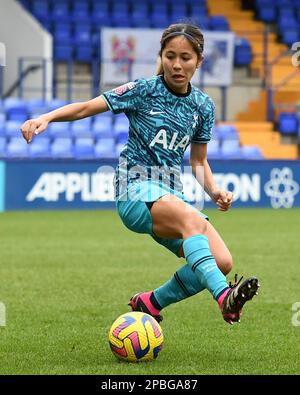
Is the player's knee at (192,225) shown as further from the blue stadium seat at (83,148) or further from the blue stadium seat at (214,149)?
the blue stadium seat at (214,149)

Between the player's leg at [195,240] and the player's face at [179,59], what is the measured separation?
732 millimetres

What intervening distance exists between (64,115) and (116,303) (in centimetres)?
283

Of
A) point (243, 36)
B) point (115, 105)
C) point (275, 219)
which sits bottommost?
point (275, 219)

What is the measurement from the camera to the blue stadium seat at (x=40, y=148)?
19.5 metres

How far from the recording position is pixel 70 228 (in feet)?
49.8

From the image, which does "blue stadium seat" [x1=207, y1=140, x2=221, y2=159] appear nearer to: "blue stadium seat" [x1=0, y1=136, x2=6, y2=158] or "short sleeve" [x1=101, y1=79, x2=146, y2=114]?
"blue stadium seat" [x1=0, y1=136, x2=6, y2=158]

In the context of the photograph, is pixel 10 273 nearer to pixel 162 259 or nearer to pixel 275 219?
pixel 162 259

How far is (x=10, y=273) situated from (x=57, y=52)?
13.9 m

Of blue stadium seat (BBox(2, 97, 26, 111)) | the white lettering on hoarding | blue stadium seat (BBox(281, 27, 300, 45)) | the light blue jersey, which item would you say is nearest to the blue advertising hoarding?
the white lettering on hoarding

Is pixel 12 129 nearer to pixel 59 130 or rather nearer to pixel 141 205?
pixel 59 130

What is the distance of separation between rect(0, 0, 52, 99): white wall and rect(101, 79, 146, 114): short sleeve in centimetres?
1648

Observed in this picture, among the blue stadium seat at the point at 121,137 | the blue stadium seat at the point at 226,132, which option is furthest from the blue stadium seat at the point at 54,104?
the blue stadium seat at the point at 226,132

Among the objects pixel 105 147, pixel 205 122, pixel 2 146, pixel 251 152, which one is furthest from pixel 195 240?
pixel 251 152
